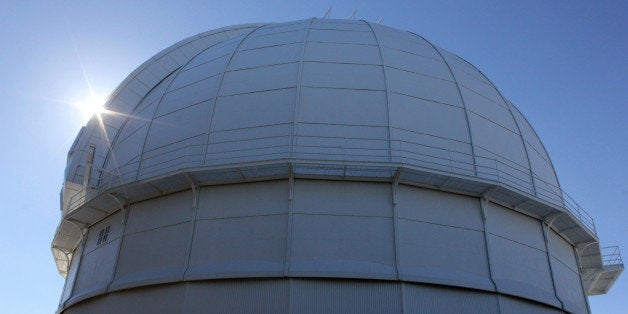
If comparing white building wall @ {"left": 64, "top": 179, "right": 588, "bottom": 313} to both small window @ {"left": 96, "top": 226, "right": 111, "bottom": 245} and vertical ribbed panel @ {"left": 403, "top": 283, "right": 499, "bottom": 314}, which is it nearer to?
vertical ribbed panel @ {"left": 403, "top": 283, "right": 499, "bottom": 314}

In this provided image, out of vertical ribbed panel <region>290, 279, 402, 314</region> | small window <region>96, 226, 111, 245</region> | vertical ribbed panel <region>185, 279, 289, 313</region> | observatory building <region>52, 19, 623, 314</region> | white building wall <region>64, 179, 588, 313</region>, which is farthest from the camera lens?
small window <region>96, 226, 111, 245</region>

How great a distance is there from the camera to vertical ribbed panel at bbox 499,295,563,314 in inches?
539

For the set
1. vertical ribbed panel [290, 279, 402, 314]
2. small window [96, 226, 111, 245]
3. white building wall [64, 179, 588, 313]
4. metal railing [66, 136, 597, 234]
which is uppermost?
metal railing [66, 136, 597, 234]

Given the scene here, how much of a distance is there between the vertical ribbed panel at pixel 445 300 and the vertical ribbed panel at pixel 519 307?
0.81 ft

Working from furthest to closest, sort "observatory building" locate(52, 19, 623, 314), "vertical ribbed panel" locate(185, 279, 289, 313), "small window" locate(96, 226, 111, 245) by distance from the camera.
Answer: "small window" locate(96, 226, 111, 245)
"observatory building" locate(52, 19, 623, 314)
"vertical ribbed panel" locate(185, 279, 289, 313)

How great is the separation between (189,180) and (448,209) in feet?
25.1

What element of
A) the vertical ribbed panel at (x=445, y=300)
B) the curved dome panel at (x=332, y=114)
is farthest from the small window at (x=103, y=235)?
the vertical ribbed panel at (x=445, y=300)

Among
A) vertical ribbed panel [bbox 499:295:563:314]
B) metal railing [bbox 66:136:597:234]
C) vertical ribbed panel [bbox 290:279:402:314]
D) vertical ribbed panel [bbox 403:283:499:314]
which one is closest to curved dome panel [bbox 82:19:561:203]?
metal railing [bbox 66:136:597:234]

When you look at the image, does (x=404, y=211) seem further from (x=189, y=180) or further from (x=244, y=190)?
(x=189, y=180)

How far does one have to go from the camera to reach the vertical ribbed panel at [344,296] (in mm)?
12695

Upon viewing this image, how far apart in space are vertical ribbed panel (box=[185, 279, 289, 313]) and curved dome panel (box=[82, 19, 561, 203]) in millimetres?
3477

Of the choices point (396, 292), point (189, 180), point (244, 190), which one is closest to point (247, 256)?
point (244, 190)

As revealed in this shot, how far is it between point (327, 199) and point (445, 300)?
4109mm

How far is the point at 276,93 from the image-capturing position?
16453mm
